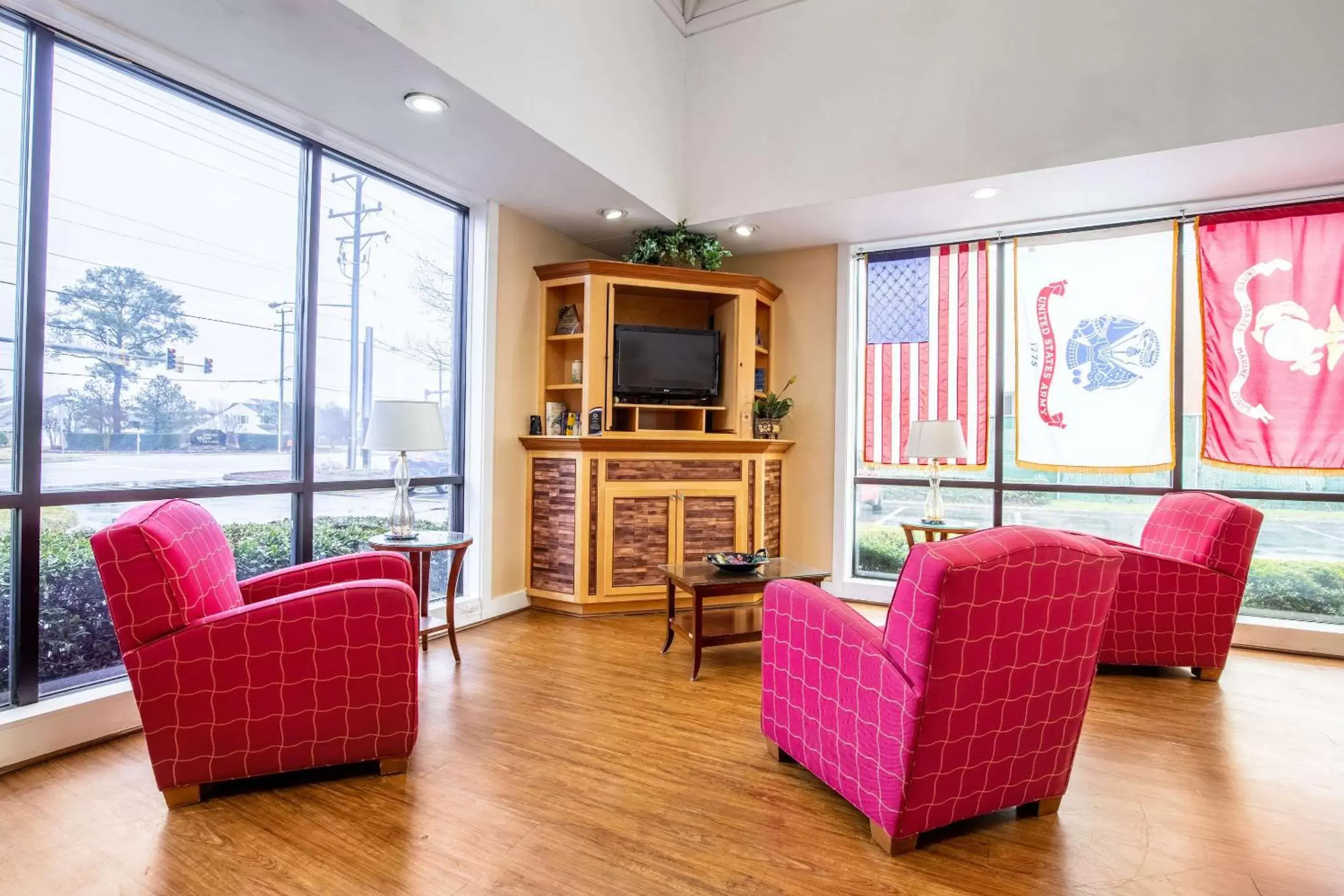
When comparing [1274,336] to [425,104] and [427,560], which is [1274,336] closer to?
[425,104]

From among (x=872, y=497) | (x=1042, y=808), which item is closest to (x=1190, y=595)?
(x=1042, y=808)

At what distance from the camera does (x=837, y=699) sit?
199 centimetres

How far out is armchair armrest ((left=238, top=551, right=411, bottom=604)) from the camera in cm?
254

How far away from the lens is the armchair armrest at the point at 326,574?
2.54 m

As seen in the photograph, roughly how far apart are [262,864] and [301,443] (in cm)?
207

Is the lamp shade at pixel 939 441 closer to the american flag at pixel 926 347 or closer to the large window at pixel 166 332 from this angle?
the american flag at pixel 926 347

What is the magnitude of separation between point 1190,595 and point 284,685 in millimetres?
3872

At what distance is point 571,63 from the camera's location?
3.55 m

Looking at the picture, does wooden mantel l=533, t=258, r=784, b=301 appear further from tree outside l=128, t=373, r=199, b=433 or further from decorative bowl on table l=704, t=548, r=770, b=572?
tree outside l=128, t=373, r=199, b=433

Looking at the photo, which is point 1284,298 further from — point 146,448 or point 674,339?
point 146,448

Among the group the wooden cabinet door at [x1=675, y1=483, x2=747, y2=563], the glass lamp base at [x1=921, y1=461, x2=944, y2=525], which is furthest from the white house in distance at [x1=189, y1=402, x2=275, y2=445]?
the glass lamp base at [x1=921, y1=461, x2=944, y2=525]

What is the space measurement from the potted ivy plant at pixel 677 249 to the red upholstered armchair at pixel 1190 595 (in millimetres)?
3041

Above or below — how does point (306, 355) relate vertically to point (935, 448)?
above

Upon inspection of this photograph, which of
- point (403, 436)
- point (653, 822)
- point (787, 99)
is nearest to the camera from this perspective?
point (653, 822)
